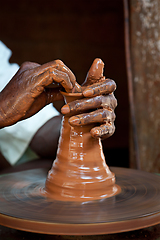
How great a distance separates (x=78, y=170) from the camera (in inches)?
37.1

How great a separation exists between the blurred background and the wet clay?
291 centimetres

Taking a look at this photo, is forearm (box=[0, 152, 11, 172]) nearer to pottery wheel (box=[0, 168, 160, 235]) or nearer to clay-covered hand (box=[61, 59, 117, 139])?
pottery wheel (box=[0, 168, 160, 235])

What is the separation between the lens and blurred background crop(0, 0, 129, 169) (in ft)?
12.7

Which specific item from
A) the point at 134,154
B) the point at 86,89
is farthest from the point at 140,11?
the point at 86,89

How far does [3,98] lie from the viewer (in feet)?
3.41

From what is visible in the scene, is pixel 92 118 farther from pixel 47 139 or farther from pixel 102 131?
pixel 47 139

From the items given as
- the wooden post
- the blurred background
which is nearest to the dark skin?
the wooden post

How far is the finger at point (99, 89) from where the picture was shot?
3.06ft

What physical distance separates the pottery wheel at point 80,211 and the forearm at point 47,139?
67cm

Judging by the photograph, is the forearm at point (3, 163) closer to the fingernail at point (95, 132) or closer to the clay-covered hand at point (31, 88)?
the clay-covered hand at point (31, 88)

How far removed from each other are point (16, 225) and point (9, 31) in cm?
351

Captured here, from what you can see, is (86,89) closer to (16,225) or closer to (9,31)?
(16,225)

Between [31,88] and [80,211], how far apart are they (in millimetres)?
421

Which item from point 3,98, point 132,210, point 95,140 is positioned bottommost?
point 132,210
